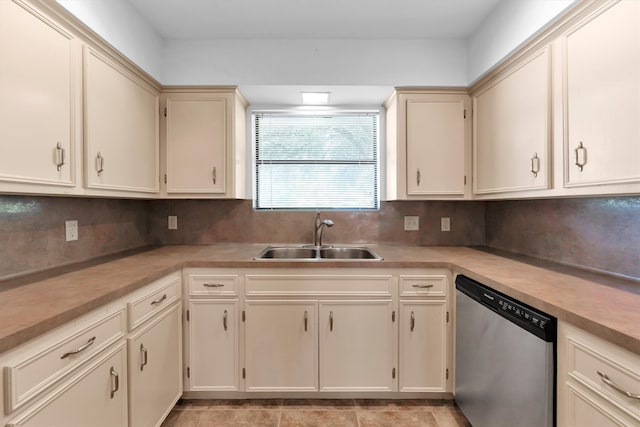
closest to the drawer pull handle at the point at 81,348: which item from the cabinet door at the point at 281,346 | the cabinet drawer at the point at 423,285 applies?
the cabinet door at the point at 281,346

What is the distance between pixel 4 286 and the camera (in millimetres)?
1318

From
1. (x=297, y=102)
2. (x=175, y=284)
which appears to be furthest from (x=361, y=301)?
(x=297, y=102)

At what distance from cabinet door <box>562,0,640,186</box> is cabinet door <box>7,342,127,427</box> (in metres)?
2.14

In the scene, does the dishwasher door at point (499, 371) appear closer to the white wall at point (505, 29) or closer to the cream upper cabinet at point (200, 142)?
the white wall at point (505, 29)

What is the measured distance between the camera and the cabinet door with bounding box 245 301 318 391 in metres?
1.95

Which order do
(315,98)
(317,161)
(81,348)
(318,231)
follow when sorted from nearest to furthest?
1. (81,348)
2. (315,98)
3. (318,231)
4. (317,161)

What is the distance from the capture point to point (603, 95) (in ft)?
4.13

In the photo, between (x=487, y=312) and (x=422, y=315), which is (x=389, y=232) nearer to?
(x=422, y=315)

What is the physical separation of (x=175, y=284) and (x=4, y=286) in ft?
2.38

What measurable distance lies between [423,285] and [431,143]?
41.0 inches

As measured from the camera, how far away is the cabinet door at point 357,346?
195 centimetres

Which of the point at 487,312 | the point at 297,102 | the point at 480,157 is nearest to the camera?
the point at 487,312

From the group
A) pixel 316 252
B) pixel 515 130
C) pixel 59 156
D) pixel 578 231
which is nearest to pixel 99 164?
pixel 59 156

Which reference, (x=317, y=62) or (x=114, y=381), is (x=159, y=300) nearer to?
(x=114, y=381)
